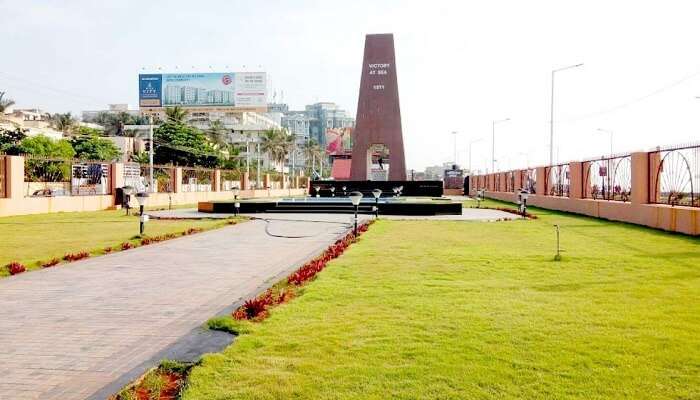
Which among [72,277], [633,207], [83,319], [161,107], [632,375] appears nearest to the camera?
[632,375]

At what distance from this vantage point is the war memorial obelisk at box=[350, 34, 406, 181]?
46.7 m

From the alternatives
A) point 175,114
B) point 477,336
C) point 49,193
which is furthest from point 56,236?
point 175,114

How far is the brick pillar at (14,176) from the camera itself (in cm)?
2270

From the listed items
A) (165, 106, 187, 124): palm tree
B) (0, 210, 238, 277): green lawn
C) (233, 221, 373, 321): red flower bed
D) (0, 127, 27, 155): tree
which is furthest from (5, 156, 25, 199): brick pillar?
(165, 106, 187, 124): palm tree

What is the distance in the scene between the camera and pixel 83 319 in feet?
19.5

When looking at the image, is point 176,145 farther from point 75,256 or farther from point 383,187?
point 75,256

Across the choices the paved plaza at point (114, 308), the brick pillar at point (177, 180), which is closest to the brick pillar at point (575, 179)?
the paved plaza at point (114, 308)

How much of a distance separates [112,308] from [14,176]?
790 inches

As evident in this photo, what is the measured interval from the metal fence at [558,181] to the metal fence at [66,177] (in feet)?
72.9

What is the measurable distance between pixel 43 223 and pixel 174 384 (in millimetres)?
17822

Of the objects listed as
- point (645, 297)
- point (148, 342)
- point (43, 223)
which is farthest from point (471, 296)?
point (43, 223)

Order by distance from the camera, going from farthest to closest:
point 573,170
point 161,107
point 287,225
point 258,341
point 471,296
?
point 161,107 → point 573,170 → point 287,225 → point 471,296 → point 258,341

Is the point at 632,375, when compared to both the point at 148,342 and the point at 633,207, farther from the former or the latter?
the point at 633,207

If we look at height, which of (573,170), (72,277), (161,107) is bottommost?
(72,277)
